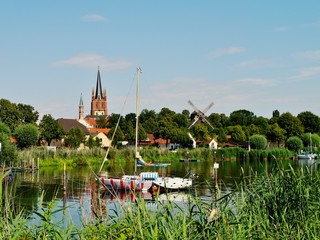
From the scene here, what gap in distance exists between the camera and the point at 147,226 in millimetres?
6230

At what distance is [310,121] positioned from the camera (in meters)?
95.0

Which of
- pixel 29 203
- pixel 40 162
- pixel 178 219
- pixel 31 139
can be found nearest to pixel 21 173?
pixel 40 162

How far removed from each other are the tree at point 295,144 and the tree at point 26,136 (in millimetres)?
43205

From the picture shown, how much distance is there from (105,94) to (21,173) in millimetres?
134180

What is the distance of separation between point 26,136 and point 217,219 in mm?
50401

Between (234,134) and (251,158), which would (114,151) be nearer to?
(251,158)

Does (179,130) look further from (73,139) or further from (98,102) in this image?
(98,102)

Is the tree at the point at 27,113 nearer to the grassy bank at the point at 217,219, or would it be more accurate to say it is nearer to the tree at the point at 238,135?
the tree at the point at 238,135

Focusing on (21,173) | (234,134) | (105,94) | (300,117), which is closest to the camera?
(21,173)

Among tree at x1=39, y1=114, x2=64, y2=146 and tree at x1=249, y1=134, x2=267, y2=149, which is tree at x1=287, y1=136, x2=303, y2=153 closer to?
tree at x1=249, y1=134, x2=267, y2=149

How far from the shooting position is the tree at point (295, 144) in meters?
79.9

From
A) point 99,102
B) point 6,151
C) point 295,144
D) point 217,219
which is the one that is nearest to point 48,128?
point 6,151

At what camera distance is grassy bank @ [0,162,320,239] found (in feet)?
19.9

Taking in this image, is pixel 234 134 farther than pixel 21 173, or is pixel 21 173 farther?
pixel 234 134
